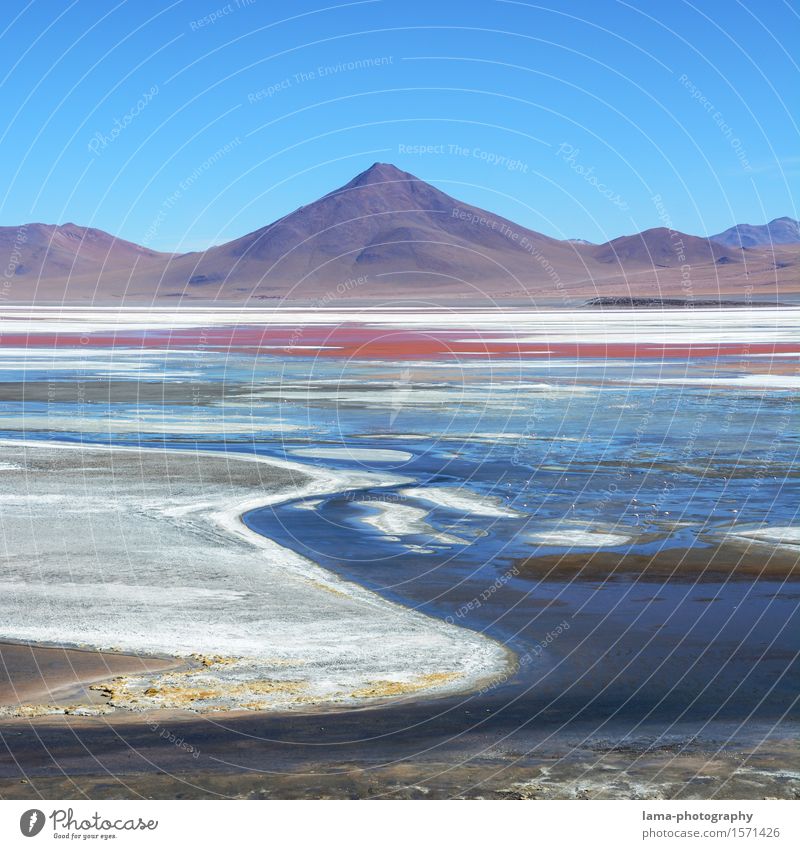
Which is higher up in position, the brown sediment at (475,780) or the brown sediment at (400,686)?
the brown sediment at (400,686)

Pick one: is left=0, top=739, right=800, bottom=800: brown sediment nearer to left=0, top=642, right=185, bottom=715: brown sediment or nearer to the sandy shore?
the sandy shore

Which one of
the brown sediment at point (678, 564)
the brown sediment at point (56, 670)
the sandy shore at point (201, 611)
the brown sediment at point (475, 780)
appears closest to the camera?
the brown sediment at point (475, 780)
